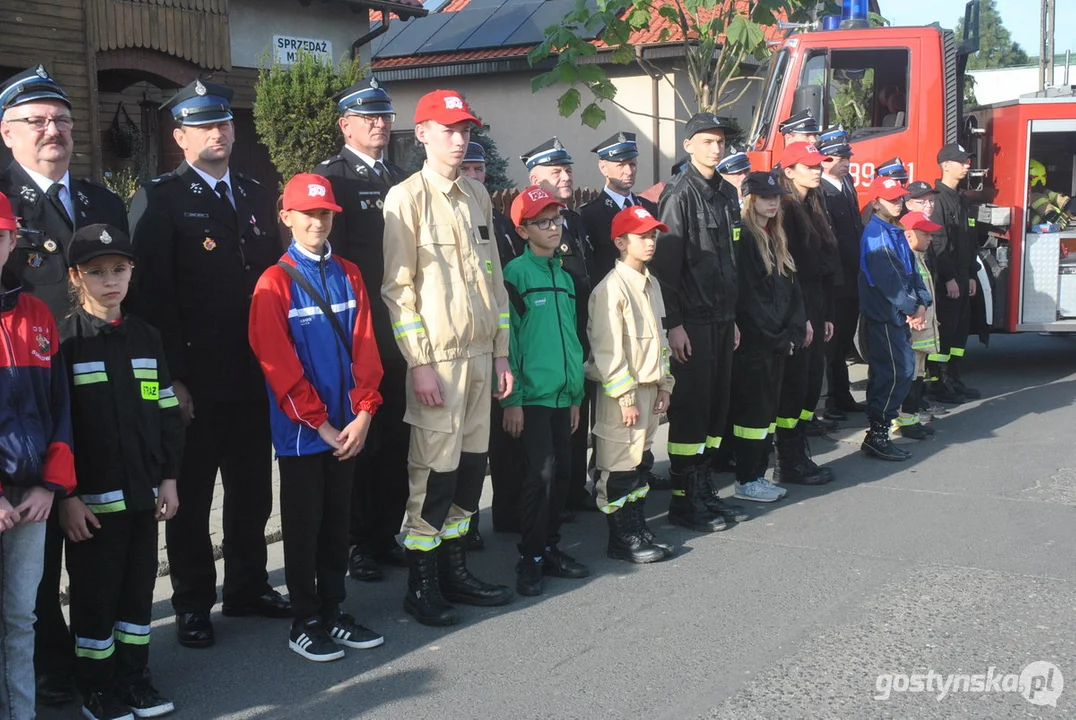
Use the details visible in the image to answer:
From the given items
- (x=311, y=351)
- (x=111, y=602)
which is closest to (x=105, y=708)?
(x=111, y=602)

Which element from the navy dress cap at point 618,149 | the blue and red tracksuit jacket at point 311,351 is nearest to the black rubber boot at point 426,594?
the blue and red tracksuit jacket at point 311,351

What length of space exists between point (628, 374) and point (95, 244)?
8.49 ft

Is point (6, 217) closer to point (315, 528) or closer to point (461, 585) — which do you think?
point (315, 528)

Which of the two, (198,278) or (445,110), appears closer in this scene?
(198,278)

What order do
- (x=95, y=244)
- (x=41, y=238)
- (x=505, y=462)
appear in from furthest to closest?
(x=505, y=462)
(x=41, y=238)
(x=95, y=244)

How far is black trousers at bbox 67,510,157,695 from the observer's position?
3863 mm

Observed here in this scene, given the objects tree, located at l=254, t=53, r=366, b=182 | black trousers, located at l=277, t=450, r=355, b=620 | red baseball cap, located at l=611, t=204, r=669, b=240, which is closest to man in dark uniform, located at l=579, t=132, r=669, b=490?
red baseball cap, located at l=611, t=204, r=669, b=240

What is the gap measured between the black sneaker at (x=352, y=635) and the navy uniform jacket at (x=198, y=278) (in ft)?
3.30

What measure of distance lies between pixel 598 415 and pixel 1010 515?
96.9 inches

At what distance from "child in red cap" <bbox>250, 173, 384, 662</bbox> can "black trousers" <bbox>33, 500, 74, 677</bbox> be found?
2.72 feet

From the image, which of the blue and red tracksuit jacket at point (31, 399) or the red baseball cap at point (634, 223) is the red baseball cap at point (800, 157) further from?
the blue and red tracksuit jacket at point (31, 399)

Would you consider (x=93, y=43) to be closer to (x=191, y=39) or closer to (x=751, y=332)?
(x=191, y=39)

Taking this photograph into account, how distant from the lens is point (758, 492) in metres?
6.66

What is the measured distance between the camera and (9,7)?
1041cm
